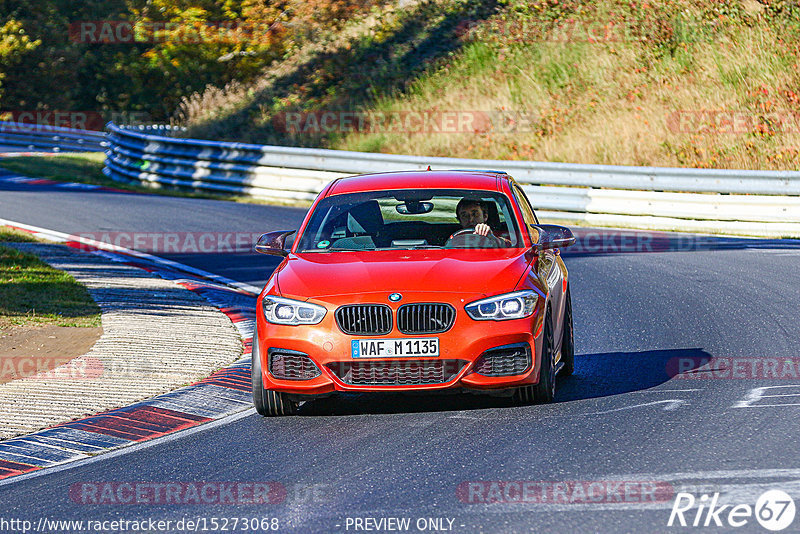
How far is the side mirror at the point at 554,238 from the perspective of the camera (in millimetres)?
8633

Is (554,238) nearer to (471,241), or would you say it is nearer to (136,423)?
(471,241)

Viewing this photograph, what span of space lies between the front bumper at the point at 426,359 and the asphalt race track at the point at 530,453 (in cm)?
27

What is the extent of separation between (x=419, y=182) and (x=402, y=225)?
1.18 ft

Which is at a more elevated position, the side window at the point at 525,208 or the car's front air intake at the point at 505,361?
the side window at the point at 525,208

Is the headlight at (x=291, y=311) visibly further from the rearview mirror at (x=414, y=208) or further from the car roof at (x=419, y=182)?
the car roof at (x=419, y=182)

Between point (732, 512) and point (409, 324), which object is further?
point (409, 324)

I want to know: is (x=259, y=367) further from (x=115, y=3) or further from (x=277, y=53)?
(x=115, y=3)

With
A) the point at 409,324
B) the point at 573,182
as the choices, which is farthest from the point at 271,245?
the point at 573,182

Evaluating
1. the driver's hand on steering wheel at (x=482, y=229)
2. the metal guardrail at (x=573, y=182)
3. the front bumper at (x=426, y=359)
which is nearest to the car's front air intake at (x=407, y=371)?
the front bumper at (x=426, y=359)

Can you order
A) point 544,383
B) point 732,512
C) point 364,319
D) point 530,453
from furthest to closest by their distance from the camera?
point 544,383
point 364,319
point 530,453
point 732,512

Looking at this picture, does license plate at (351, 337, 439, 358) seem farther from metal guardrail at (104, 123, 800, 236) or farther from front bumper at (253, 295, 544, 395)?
metal guardrail at (104, 123, 800, 236)

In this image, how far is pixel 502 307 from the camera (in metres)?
7.67

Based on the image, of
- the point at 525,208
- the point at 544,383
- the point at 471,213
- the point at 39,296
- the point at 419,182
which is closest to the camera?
the point at 544,383

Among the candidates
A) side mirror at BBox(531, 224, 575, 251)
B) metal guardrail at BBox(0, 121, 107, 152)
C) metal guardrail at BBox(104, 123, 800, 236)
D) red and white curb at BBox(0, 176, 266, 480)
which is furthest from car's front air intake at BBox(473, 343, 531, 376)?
metal guardrail at BBox(0, 121, 107, 152)
